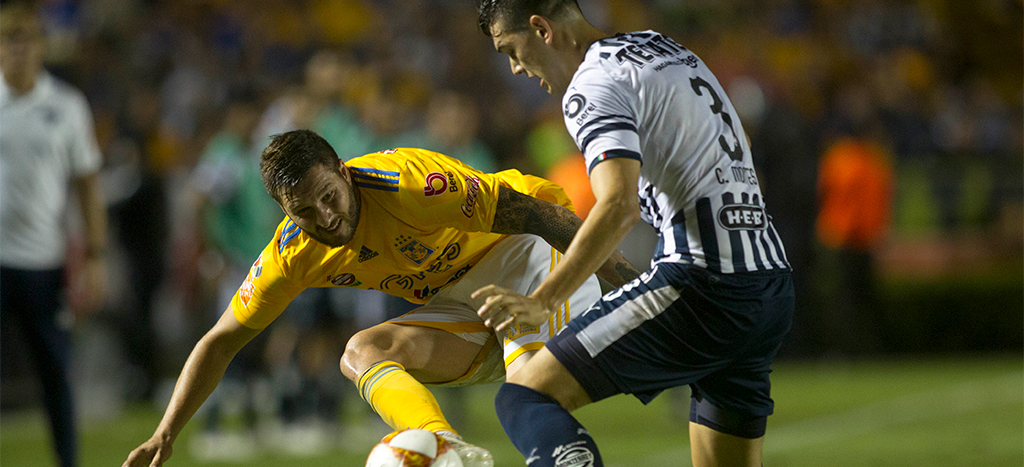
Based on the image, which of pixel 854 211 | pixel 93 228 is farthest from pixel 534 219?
pixel 854 211

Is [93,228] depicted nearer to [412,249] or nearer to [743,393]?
[412,249]

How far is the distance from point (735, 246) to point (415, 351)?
4.41ft

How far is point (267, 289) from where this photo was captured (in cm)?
375

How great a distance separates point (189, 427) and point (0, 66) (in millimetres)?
3913

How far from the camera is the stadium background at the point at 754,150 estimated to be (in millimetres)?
7773

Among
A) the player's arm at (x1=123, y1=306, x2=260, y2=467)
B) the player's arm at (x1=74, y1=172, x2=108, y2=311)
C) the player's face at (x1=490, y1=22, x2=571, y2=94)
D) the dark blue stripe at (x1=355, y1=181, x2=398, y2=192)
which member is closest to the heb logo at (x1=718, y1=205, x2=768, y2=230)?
the player's face at (x1=490, y1=22, x2=571, y2=94)

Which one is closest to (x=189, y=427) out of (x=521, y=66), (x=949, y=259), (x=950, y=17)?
(x=521, y=66)

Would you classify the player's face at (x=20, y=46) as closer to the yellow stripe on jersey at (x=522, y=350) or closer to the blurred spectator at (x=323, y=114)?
the blurred spectator at (x=323, y=114)

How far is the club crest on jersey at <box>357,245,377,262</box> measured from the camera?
3805mm

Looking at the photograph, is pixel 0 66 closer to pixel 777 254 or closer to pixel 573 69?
pixel 573 69

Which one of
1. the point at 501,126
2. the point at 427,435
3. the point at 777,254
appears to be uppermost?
the point at 777,254

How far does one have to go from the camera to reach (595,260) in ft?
9.22

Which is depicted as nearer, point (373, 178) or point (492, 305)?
point (492, 305)

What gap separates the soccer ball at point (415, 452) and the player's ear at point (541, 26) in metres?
1.26
